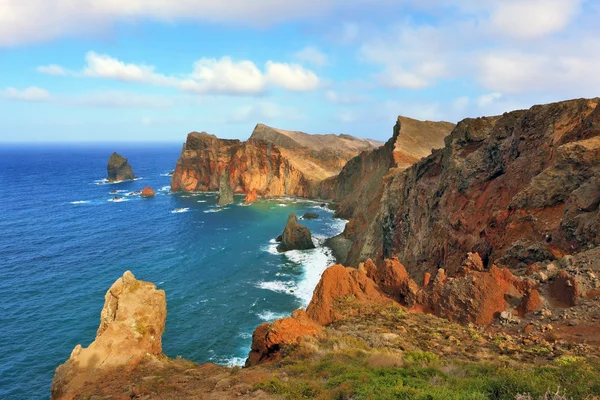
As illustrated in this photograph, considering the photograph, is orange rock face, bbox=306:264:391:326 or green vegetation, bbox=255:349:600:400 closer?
green vegetation, bbox=255:349:600:400

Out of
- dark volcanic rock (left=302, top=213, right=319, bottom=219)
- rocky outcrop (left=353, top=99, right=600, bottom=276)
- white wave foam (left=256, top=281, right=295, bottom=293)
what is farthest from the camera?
dark volcanic rock (left=302, top=213, right=319, bottom=219)

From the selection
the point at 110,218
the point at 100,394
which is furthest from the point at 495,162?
the point at 110,218

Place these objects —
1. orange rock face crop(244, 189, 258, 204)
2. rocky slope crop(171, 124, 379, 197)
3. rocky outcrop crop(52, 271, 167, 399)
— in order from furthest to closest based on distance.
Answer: rocky slope crop(171, 124, 379, 197) < orange rock face crop(244, 189, 258, 204) < rocky outcrop crop(52, 271, 167, 399)

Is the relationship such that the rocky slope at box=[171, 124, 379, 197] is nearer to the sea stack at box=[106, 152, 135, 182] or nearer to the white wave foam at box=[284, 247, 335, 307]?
the sea stack at box=[106, 152, 135, 182]

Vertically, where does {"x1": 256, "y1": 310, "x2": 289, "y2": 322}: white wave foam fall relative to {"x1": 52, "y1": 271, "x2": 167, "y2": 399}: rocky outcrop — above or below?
below

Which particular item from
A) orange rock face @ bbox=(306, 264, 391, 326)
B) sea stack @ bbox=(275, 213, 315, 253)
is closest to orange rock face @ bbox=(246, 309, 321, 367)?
orange rock face @ bbox=(306, 264, 391, 326)

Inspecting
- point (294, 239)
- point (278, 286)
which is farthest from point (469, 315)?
point (294, 239)

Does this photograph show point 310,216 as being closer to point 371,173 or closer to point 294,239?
point 371,173

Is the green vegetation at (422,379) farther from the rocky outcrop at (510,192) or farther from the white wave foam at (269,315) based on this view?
the white wave foam at (269,315)
